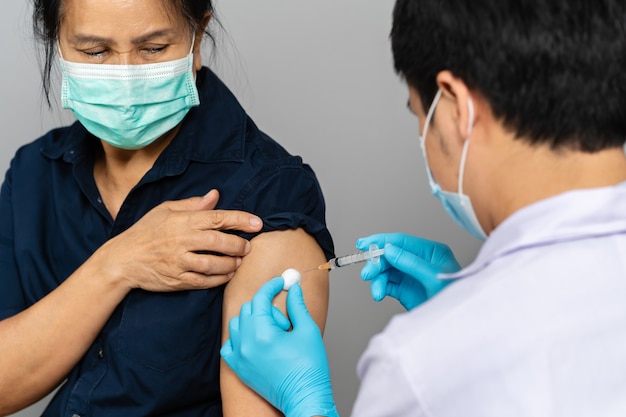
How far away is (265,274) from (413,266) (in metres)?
0.28

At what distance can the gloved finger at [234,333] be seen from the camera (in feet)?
5.64

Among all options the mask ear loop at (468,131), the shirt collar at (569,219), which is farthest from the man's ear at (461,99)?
the shirt collar at (569,219)

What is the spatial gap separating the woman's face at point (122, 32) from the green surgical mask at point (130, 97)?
0.06 feet

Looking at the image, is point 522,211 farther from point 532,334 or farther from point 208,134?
point 208,134

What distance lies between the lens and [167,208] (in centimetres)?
184

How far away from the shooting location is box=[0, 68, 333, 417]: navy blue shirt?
1831mm

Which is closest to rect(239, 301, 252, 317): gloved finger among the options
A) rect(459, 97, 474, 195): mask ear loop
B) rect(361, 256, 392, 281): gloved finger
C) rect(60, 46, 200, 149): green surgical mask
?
rect(361, 256, 392, 281): gloved finger

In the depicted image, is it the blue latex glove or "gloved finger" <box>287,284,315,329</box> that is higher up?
"gloved finger" <box>287,284,315,329</box>

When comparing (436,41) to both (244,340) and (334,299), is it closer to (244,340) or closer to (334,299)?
(244,340)

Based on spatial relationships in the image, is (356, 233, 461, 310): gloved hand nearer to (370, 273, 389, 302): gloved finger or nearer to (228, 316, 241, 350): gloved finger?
(370, 273, 389, 302): gloved finger

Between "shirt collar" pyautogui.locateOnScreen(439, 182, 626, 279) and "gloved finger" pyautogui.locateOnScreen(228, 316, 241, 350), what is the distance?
24.2 inches

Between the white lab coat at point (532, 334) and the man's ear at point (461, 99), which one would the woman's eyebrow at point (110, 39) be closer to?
the man's ear at point (461, 99)

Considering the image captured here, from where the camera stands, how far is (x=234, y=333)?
1.73m

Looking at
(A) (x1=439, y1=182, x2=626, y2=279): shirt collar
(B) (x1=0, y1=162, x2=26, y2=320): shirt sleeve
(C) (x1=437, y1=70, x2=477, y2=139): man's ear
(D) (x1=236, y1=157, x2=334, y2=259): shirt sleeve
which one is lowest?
(B) (x1=0, y1=162, x2=26, y2=320): shirt sleeve
